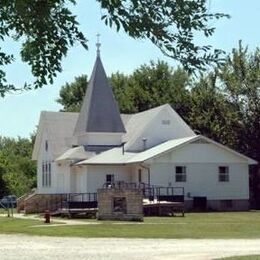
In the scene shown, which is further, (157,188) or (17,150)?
(17,150)

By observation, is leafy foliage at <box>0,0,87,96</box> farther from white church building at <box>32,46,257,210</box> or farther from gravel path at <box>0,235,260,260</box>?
white church building at <box>32,46,257,210</box>

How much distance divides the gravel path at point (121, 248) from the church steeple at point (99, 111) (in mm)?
29230

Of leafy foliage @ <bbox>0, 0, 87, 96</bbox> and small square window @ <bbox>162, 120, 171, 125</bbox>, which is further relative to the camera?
small square window @ <bbox>162, 120, 171, 125</bbox>

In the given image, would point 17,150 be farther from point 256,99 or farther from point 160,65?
point 256,99

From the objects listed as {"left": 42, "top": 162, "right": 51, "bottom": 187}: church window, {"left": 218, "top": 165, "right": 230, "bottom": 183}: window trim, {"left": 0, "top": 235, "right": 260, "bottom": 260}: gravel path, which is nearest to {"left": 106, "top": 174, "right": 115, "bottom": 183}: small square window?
{"left": 218, "top": 165, "right": 230, "bottom": 183}: window trim

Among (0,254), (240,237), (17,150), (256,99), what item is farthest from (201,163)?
(17,150)

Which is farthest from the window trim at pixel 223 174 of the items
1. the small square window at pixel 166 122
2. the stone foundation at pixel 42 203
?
the stone foundation at pixel 42 203

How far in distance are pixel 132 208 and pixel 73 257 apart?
20.5 meters

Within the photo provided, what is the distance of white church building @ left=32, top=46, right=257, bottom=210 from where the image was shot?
50281mm

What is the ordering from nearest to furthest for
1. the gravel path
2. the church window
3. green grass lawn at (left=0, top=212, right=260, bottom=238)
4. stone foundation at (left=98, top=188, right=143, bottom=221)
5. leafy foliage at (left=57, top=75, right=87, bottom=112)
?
1. the gravel path
2. green grass lawn at (left=0, top=212, right=260, bottom=238)
3. stone foundation at (left=98, top=188, right=143, bottom=221)
4. the church window
5. leafy foliage at (left=57, top=75, right=87, bottom=112)

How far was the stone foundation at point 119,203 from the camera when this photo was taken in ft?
125

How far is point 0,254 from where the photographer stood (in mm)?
19547

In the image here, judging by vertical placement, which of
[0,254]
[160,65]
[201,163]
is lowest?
[0,254]

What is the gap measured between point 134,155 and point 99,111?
16.5ft
